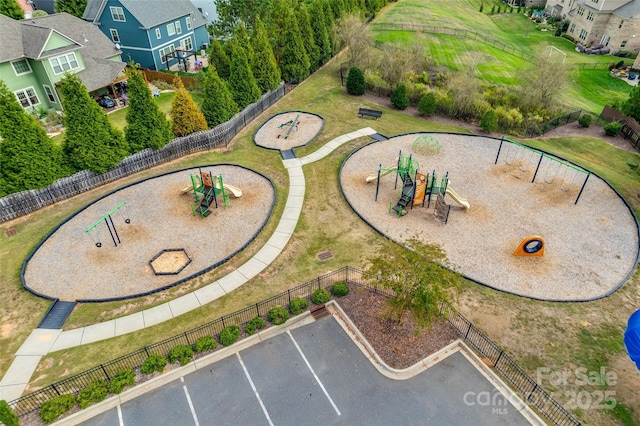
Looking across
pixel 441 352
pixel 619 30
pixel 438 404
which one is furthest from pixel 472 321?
pixel 619 30

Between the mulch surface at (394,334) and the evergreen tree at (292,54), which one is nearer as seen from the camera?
the mulch surface at (394,334)

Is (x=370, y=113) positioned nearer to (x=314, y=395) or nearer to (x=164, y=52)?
(x=314, y=395)

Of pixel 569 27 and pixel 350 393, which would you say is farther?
pixel 569 27

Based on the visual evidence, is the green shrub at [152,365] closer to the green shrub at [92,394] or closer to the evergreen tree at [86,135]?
the green shrub at [92,394]

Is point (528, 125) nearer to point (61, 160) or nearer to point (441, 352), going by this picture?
point (441, 352)

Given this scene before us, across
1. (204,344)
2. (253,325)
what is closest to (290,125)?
(253,325)

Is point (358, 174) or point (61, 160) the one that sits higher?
point (61, 160)

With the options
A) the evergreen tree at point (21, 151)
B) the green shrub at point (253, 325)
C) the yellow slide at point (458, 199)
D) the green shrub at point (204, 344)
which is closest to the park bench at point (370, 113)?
the yellow slide at point (458, 199)
